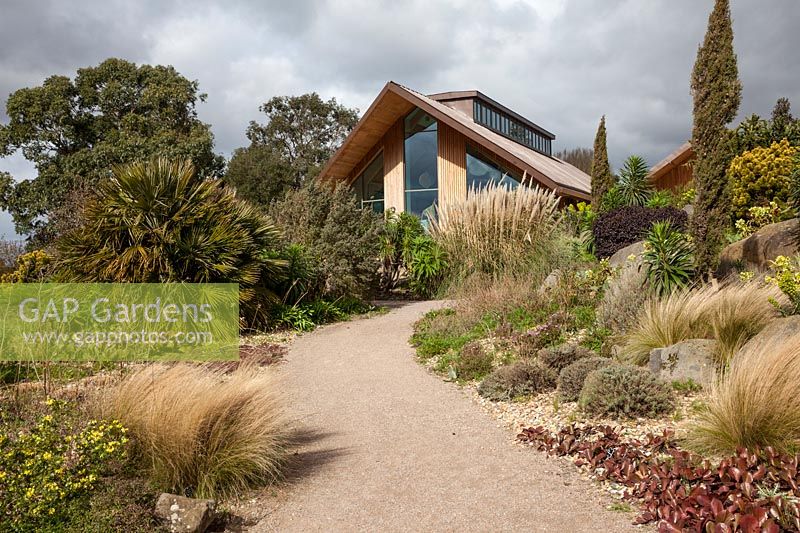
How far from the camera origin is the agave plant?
16.0 meters

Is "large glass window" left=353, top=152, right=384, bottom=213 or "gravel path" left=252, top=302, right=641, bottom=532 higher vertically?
"large glass window" left=353, top=152, right=384, bottom=213

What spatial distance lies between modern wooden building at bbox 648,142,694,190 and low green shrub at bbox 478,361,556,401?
1683 centimetres

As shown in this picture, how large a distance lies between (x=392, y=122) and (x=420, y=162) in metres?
1.65

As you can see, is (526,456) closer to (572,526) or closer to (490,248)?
(572,526)

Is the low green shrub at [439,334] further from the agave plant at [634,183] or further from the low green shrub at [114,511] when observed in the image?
the agave plant at [634,183]

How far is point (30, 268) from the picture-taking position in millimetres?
12344

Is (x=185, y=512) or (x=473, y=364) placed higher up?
(x=473, y=364)

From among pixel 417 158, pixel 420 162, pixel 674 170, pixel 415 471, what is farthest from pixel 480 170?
pixel 415 471

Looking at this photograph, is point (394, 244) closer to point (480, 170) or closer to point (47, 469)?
point (480, 170)

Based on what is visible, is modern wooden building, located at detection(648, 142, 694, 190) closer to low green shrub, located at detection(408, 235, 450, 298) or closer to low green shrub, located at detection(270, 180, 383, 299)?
low green shrub, located at detection(408, 235, 450, 298)

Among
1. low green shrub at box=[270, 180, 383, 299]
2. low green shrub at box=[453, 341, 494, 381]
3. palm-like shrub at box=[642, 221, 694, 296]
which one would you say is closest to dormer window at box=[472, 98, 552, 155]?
low green shrub at box=[270, 180, 383, 299]

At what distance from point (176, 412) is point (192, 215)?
574cm

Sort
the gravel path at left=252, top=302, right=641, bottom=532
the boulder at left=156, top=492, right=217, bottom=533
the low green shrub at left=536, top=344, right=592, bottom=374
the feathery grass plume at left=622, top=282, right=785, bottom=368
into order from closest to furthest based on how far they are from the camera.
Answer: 1. the boulder at left=156, top=492, right=217, bottom=533
2. the gravel path at left=252, top=302, right=641, bottom=532
3. the feathery grass plume at left=622, top=282, right=785, bottom=368
4. the low green shrub at left=536, top=344, right=592, bottom=374

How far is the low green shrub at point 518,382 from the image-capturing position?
6023 millimetres
